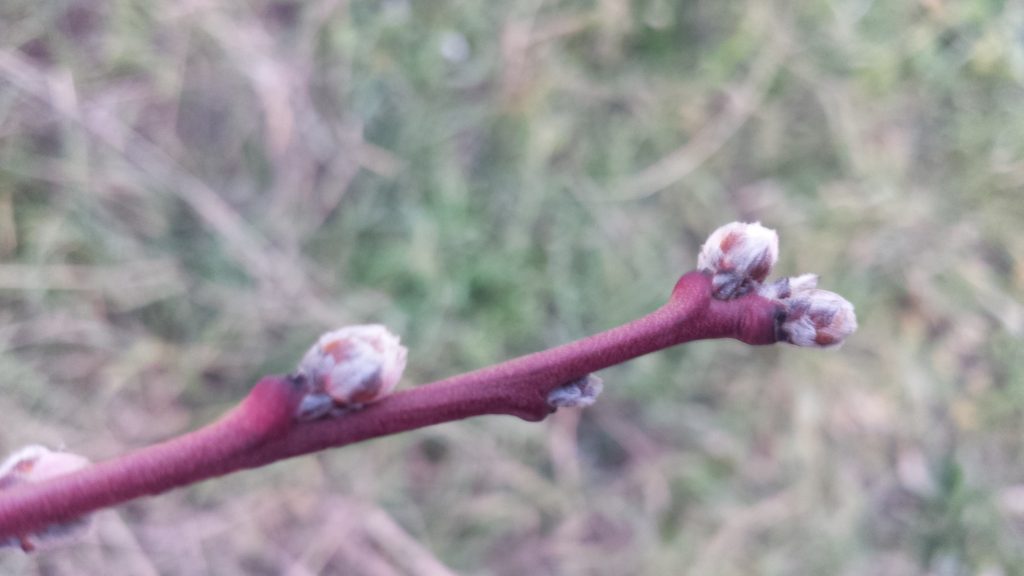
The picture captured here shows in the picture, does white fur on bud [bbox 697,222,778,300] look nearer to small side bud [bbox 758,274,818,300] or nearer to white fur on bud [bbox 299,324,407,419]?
small side bud [bbox 758,274,818,300]

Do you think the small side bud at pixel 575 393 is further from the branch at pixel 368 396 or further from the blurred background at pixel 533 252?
the blurred background at pixel 533 252

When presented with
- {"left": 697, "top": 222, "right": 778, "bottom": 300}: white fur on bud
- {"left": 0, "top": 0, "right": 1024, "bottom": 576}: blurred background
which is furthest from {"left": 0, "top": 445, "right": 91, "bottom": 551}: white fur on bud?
{"left": 0, "top": 0, "right": 1024, "bottom": 576}: blurred background

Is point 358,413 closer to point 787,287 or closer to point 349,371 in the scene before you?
point 349,371

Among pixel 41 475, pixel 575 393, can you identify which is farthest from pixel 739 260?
pixel 41 475

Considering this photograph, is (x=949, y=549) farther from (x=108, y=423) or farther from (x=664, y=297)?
(x=108, y=423)

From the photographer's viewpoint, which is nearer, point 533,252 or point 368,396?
point 368,396

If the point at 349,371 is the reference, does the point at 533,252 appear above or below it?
above

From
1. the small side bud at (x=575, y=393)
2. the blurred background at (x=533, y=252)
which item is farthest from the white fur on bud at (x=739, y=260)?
the blurred background at (x=533, y=252)
